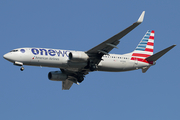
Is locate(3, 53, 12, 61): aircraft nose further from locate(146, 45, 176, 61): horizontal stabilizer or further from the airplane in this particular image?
locate(146, 45, 176, 61): horizontal stabilizer

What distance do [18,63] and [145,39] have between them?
2535 cm

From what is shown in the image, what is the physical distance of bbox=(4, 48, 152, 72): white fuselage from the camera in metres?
53.3

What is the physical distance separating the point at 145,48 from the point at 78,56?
618 inches

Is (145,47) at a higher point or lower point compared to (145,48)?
higher

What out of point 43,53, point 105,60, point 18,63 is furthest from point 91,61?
point 18,63

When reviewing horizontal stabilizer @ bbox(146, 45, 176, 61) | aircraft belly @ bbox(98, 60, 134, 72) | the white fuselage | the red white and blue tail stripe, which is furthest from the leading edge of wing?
horizontal stabilizer @ bbox(146, 45, 176, 61)

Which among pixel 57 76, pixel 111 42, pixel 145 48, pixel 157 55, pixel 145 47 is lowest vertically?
pixel 57 76

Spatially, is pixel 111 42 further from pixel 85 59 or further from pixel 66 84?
pixel 66 84

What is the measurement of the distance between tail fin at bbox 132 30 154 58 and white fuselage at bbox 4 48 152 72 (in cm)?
464

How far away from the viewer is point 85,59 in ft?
182

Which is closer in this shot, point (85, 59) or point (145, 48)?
point (85, 59)

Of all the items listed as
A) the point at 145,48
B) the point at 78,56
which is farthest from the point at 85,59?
the point at 145,48

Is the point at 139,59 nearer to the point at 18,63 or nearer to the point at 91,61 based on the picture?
the point at 91,61

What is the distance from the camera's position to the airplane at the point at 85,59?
53.3 meters
